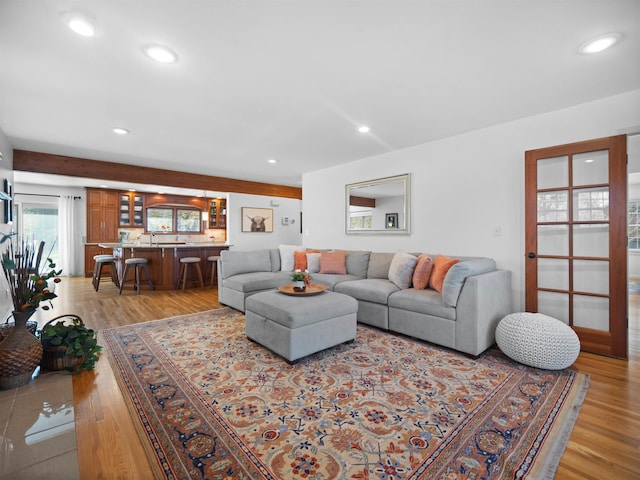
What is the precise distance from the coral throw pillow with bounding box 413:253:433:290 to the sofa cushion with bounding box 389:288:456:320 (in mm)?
75

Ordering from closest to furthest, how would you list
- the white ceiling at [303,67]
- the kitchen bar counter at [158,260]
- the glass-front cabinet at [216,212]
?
the white ceiling at [303,67] → the kitchen bar counter at [158,260] → the glass-front cabinet at [216,212]

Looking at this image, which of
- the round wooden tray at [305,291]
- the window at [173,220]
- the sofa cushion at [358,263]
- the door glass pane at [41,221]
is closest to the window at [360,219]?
the sofa cushion at [358,263]

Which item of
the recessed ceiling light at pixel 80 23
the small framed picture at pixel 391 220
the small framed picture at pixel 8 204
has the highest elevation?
the recessed ceiling light at pixel 80 23

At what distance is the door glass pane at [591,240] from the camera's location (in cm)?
271

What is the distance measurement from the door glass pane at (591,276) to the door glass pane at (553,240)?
0.17 m

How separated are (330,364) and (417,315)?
1.07m

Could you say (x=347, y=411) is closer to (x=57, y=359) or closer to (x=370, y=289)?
(x=57, y=359)

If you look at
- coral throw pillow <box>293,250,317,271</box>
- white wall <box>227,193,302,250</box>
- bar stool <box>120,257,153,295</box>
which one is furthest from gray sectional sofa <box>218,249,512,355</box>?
white wall <box>227,193,302,250</box>

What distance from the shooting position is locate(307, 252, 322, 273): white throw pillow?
184 inches

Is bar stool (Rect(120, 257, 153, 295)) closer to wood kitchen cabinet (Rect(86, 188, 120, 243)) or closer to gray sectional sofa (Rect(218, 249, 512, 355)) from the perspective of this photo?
gray sectional sofa (Rect(218, 249, 512, 355))

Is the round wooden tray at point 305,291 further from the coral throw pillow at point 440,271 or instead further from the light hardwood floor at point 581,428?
the light hardwood floor at point 581,428

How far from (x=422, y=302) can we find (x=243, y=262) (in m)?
2.80

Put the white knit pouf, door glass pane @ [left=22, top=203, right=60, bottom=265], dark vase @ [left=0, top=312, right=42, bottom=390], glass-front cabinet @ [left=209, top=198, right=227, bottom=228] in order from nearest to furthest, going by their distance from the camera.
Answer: dark vase @ [left=0, top=312, right=42, bottom=390], the white knit pouf, door glass pane @ [left=22, top=203, right=60, bottom=265], glass-front cabinet @ [left=209, top=198, right=227, bottom=228]

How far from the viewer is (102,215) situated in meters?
7.86
